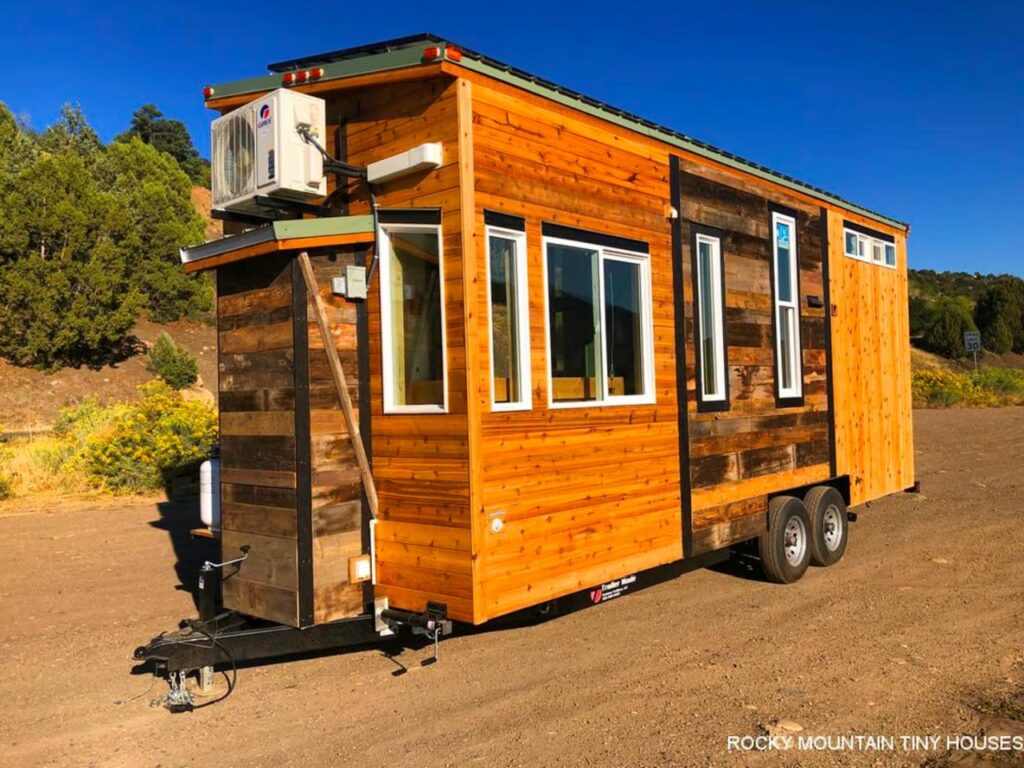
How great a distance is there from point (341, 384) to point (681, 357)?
2.73m

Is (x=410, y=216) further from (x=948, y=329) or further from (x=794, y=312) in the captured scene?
(x=948, y=329)

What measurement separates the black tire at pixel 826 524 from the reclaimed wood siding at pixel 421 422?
176 inches

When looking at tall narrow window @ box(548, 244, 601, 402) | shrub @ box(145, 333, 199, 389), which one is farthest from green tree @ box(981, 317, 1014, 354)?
tall narrow window @ box(548, 244, 601, 402)

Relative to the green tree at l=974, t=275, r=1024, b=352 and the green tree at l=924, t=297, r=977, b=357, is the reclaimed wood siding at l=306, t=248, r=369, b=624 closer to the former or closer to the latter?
the green tree at l=924, t=297, r=977, b=357

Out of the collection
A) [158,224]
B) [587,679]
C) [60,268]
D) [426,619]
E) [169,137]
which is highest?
[169,137]

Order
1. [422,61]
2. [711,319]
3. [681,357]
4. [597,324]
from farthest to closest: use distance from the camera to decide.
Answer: [711,319] → [681,357] → [597,324] → [422,61]

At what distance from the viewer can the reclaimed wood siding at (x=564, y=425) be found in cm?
464

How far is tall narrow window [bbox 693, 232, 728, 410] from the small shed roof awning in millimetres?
2943

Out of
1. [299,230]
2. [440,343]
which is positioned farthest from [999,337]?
[299,230]

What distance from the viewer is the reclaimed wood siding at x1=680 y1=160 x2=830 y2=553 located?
6.40m

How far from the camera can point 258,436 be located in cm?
503

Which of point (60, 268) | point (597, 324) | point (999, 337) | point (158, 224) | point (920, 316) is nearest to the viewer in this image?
point (597, 324)

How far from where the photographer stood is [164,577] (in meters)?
7.86

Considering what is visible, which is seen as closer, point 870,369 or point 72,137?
point 870,369
